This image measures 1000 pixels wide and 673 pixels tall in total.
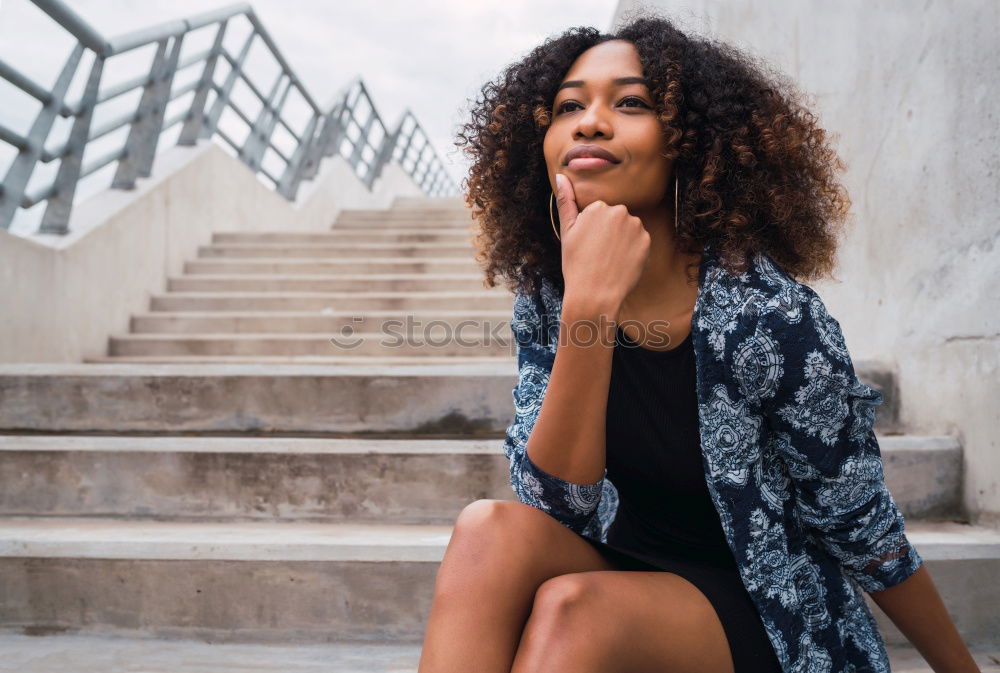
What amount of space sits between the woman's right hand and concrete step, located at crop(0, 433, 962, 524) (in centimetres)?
95

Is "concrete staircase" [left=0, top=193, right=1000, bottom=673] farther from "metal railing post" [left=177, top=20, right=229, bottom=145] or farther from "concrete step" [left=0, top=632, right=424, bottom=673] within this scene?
"metal railing post" [left=177, top=20, right=229, bottom=145]

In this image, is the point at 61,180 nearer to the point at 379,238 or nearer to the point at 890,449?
the point at 379,238

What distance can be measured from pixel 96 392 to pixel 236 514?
0.73 m

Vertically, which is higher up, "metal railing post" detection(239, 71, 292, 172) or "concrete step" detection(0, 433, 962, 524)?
"metal railing post" detection(239, 71, 292, 172)

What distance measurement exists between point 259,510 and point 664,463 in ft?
4.06

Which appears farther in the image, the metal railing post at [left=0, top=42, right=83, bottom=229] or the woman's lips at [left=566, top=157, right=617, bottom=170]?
the metal railing post at [left=0, top=42, right=83, bottom=229]

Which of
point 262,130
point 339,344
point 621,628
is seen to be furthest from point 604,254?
point 262,130

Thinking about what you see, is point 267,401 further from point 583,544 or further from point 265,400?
point 583,544

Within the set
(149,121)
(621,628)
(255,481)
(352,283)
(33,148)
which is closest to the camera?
(621,628)

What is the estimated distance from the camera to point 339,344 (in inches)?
129

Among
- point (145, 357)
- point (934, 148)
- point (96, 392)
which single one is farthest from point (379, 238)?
point (934, 148)

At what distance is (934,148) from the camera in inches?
73.2

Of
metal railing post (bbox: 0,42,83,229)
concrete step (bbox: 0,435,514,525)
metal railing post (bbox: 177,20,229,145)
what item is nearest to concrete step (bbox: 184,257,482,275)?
metal railing post (bbox: 177,20,229,145)

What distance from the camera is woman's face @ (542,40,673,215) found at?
3.53 ft
